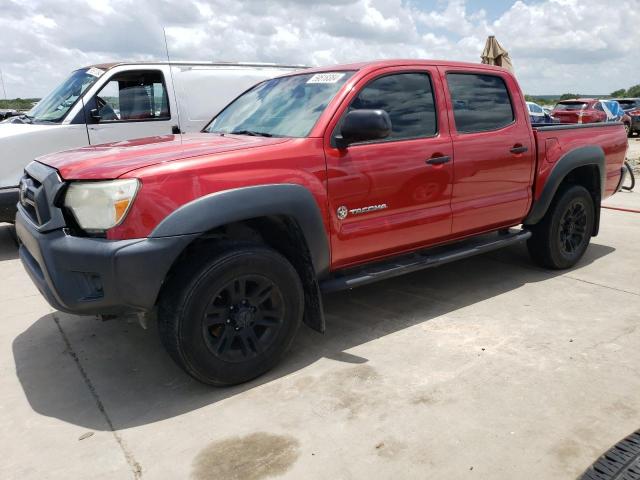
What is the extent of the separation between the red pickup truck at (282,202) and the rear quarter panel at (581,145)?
0.9 inches

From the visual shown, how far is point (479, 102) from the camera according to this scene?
411 cm

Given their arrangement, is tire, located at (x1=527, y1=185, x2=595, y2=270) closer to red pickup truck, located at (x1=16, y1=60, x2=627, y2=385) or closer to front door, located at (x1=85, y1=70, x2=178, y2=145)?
red pickup truck, located at (x1=16, y1=60, x2=627, y2=385)

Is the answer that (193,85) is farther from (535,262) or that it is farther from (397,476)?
(397,476)

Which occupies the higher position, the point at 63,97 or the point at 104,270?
the point at 63,97

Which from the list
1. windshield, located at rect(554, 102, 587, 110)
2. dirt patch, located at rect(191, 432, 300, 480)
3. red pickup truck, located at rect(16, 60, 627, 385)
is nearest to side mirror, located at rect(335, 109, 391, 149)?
red pickup truck, located at rect(16, 60, 627, 385)

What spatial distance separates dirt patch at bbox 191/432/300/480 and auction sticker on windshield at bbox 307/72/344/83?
2233 mm

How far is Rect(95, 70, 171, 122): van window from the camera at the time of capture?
20.8 ft

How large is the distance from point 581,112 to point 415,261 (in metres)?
17.5

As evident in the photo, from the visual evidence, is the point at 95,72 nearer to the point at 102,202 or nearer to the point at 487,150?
the point at 102,202

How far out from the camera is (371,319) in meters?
3.91

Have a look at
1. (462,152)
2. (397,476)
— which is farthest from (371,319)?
(397,476)

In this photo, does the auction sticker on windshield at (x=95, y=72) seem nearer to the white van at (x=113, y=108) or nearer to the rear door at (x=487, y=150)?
the white van at (x=113, y=108)

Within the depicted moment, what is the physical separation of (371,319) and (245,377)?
1.21 metres

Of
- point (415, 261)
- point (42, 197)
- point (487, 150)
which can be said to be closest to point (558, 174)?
point (487, 150)
